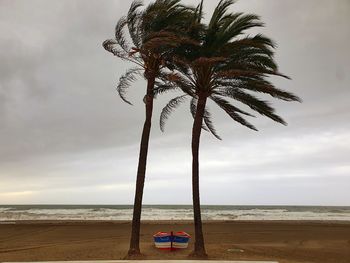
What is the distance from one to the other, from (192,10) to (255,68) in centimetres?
279

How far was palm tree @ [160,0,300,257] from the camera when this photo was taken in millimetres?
13484

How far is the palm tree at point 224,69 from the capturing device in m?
13.5

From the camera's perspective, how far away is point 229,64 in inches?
550

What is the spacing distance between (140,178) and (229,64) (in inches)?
182

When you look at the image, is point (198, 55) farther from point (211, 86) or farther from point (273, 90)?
point (273, 90)

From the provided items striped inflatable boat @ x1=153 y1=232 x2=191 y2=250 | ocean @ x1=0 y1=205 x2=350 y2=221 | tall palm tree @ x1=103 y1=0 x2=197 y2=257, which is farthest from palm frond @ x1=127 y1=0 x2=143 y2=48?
ocean @ x1=0 y1=205 x2=350 y2=221

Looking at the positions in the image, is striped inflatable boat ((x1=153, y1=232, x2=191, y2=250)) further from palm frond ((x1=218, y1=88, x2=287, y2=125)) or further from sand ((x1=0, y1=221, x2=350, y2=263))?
palm frond ((x1=218, y1=88, x2=287, y2=125))

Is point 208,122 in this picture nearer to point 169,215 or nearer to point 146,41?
point 146,41

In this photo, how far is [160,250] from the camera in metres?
15.5

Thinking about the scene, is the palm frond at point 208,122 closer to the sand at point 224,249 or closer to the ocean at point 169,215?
the sand at point 224,249

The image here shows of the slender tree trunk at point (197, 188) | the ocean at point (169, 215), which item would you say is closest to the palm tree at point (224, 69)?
the slender tree trunk at point (197, 188)

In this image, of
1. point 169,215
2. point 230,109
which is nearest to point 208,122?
point 230,109

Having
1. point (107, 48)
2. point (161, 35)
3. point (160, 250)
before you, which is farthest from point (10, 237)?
point (161, 35)

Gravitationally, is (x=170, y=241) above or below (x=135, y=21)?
below
